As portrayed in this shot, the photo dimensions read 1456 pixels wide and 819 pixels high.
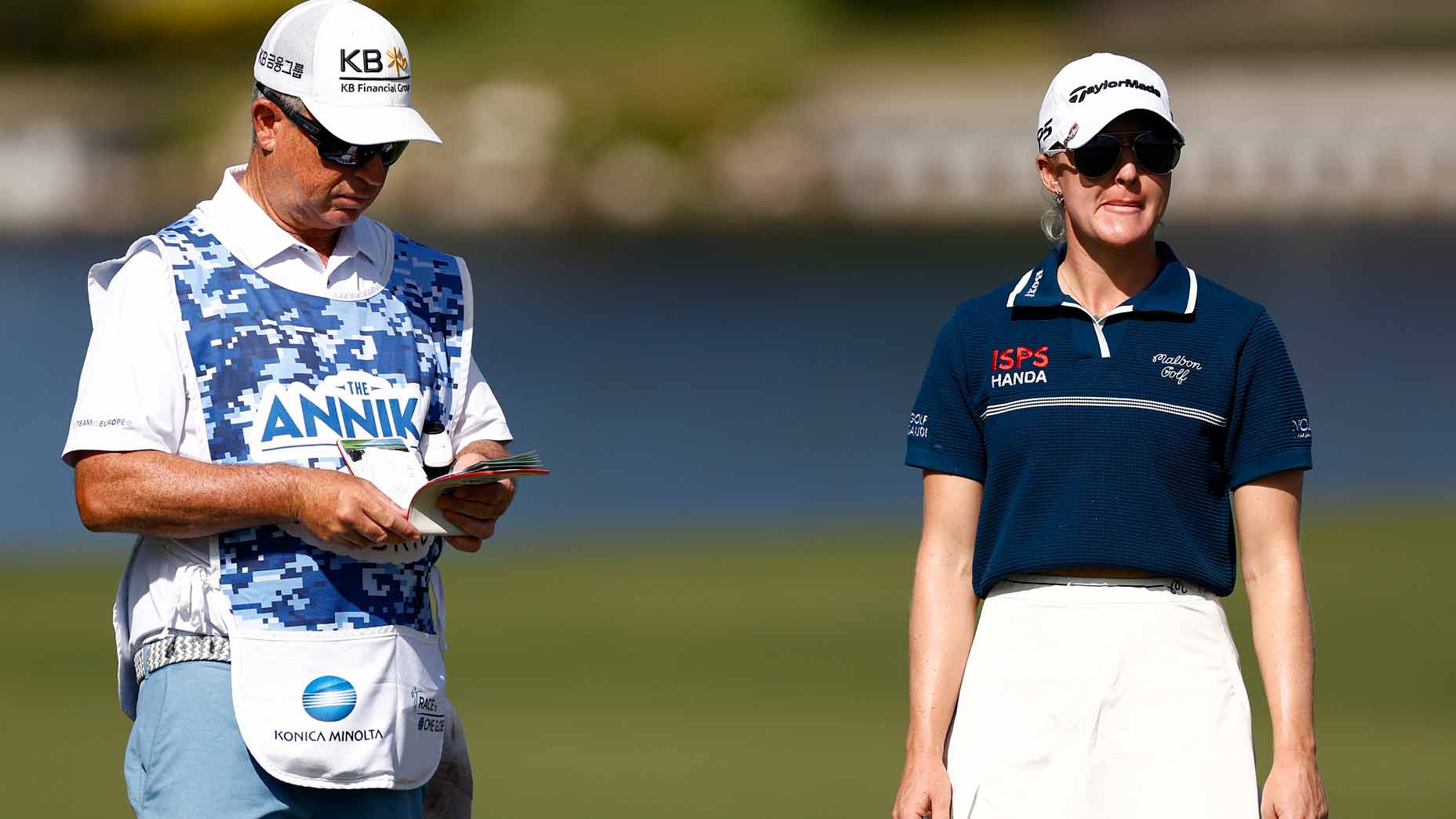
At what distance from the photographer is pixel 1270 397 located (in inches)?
115

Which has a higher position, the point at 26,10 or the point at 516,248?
the point at 26,10

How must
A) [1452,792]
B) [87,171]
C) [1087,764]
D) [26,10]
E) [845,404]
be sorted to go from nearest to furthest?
[1087,764] < [1452,792] < [845,404] < [87,171] < [26,10]


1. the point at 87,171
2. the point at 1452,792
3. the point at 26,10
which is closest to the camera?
the point at 1452,792

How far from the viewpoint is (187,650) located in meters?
2.92

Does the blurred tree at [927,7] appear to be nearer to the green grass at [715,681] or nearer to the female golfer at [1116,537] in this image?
the green grass at [715,681]

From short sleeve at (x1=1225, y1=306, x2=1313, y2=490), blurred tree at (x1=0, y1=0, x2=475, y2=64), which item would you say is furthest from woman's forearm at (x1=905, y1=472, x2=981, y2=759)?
blurred tree at (x1=0, y1=0, x2=475, y2=64)

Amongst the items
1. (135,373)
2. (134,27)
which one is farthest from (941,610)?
(134,27)

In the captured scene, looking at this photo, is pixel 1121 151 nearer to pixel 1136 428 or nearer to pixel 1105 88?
pixel 1105 88

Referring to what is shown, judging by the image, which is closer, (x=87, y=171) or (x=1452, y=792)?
(x=1452, y=792)

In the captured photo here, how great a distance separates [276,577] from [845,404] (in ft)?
62.8

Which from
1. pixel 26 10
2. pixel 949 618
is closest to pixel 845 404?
pixel 26 10

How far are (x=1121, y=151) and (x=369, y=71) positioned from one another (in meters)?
1.10

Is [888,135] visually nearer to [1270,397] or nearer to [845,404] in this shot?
[845,404]

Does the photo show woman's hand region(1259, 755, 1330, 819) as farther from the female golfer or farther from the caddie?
the caddie
